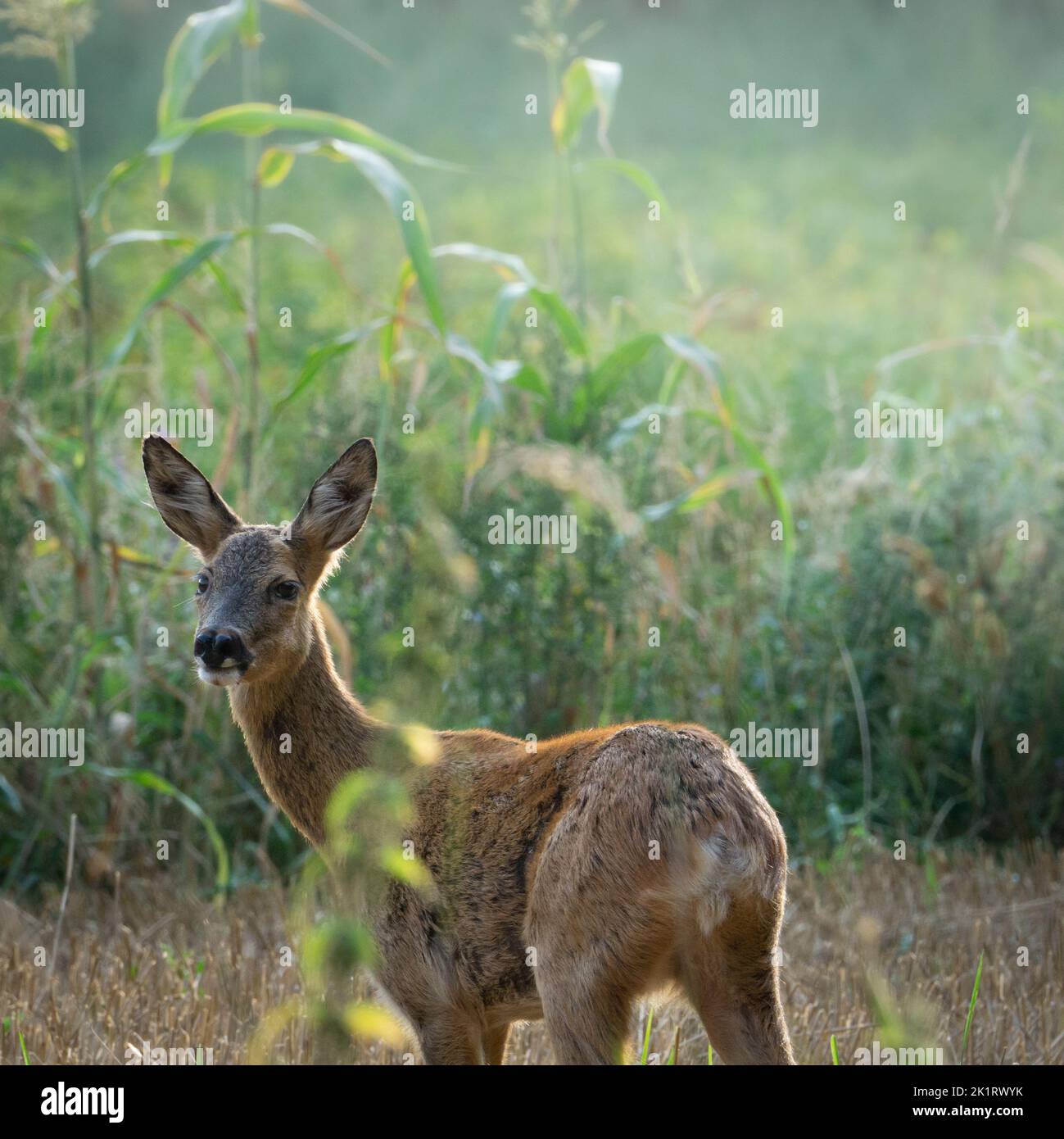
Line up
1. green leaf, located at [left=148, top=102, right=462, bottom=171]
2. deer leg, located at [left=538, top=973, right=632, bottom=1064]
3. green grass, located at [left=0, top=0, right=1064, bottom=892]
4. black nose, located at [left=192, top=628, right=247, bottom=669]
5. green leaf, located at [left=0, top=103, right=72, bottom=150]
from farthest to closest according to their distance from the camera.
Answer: green grass, located at [left=0, top=0, right=1064, bottom=892] < green leaf, located at [left=0, top=103, right=72, bottom=150] < green leaf, located at [left=148, top=102, right=462, bottom=171] < black nose, located at [left=192, top=628, right=247, bottom=669] < deer leg, located at [left=538, top=973, right=632, bottom=1064]

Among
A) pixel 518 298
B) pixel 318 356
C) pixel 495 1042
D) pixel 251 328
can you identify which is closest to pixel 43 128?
pixel 251 328

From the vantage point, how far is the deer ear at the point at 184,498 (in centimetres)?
414

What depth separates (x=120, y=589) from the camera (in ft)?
21.1

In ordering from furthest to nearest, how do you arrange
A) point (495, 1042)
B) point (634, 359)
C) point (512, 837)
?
point (634, 359)
point (495, 1042)
point (512, 837)

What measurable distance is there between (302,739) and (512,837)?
825 millimetres

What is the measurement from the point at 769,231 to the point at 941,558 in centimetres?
940

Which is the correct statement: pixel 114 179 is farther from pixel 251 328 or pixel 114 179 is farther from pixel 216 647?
pixel 216 647

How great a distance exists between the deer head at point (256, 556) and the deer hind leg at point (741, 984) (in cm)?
144

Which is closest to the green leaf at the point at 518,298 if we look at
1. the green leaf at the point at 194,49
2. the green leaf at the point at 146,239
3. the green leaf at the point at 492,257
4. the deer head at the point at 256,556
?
the green leaf at the point at 492,257

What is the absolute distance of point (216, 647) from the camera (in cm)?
373

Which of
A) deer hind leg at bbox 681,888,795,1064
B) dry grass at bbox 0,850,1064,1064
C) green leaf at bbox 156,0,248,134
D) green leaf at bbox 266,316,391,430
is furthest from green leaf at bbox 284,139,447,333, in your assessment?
deer hind leg at bbox 681,888,795,1064

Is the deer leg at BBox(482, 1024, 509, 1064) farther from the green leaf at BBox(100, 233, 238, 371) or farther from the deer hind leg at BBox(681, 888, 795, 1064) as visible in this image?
the green leaf at BBox(100, 233, 238, 371)

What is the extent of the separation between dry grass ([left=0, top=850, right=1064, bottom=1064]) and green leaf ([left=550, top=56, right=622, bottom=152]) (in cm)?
316

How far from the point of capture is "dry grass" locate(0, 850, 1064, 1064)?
419cm
